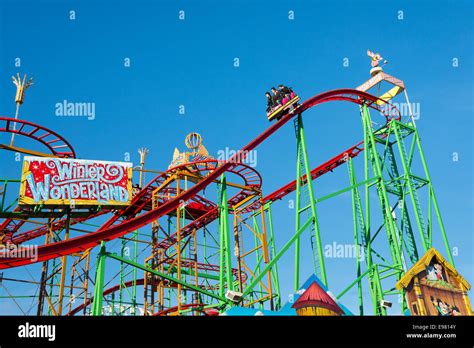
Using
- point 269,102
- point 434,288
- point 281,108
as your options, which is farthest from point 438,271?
point 269,102

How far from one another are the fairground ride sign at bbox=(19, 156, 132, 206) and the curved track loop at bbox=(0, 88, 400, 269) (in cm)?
118

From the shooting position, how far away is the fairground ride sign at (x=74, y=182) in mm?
15453

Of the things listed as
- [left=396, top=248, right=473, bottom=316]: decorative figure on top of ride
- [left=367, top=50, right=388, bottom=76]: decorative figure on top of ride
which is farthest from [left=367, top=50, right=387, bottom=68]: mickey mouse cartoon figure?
[left=396, top=248, right=473, bottom=316]: decorative figure on top of ride

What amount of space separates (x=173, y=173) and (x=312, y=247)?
687cm

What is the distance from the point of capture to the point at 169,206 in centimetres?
1522

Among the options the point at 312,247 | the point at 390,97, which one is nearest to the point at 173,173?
the point at 312,247

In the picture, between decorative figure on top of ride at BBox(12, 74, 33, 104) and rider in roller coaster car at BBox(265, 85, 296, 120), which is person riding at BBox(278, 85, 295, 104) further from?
decorative figure on top of ride at BBox(12, 74, 33, 104)

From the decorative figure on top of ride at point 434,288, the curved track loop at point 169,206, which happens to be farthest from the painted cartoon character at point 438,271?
the curved track loop at point 169,206

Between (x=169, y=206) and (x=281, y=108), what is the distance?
15.4ft

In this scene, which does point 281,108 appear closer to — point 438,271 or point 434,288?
point 438,271

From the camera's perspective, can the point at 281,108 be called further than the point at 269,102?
No

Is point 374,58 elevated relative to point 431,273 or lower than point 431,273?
elevated

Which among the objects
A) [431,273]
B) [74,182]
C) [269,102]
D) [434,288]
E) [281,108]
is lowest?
[434,288]

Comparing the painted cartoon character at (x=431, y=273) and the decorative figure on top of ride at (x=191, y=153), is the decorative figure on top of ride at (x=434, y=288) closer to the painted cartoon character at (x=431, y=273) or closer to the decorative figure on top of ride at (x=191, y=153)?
the painted cartoon character at (x=431, y=273)
